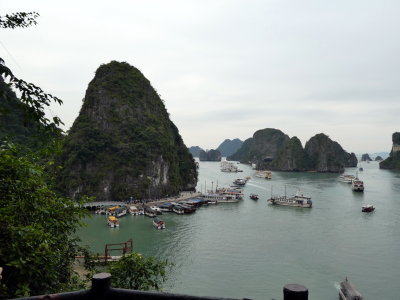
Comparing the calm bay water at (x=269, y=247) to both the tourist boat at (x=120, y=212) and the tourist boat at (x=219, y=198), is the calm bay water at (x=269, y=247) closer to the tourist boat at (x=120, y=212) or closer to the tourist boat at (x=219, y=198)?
the tourist boat at (x=120, y=212)

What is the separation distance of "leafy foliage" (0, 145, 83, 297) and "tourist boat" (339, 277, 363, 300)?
2050 centimetres

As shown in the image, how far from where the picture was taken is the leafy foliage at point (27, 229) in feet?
19.5

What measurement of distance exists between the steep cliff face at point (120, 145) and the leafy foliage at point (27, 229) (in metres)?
64.9

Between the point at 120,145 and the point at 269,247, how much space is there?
50365 mm

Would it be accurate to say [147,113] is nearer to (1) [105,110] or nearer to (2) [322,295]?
(1) [105,110]

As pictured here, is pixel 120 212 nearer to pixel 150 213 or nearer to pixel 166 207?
pixel 150 213

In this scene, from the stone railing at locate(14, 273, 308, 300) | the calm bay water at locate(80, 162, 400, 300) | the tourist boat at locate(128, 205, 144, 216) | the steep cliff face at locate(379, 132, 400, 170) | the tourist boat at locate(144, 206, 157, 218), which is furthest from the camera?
the steep cliff face at locate(379, 132, 400, 170)

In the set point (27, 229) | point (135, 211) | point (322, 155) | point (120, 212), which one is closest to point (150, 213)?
point (135, 211)

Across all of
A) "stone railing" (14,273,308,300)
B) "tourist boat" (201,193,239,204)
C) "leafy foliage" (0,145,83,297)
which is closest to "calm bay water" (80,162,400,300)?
"tourist boat" (201,193,239,204)

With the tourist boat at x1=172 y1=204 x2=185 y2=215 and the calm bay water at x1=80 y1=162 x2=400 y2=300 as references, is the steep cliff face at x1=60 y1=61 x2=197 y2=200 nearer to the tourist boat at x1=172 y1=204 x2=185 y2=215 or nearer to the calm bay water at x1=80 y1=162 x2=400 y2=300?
the tourist boat at x1=172 y1=204 x2=185 y2=215

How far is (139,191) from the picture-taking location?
241ft

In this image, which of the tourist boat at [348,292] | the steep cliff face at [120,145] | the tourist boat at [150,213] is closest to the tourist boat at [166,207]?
the tourist boat at [150,213]

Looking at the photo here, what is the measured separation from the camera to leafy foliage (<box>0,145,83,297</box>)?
5.93 m

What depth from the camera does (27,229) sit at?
20.9ft
